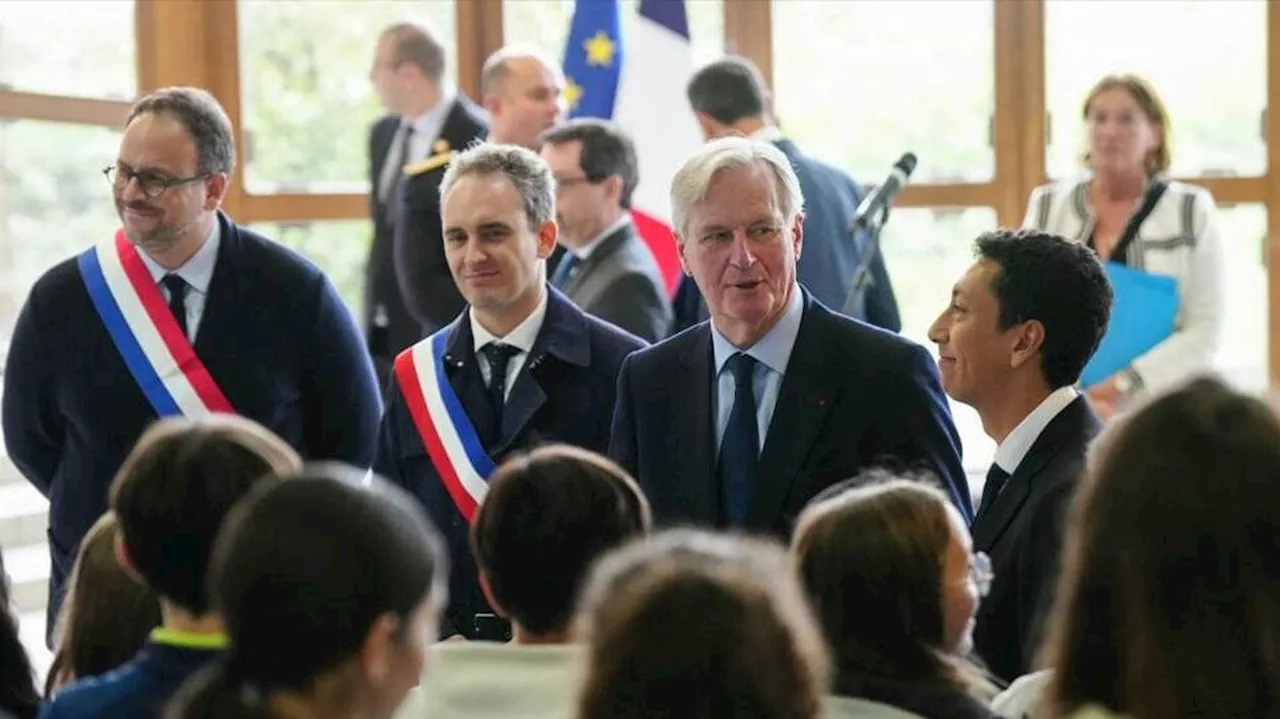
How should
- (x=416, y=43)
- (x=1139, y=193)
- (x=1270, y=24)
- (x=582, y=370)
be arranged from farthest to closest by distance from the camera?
(x=1270, y=24) → (x=416, y=43) → (x=1139, y=193) → (x=582, y=370)

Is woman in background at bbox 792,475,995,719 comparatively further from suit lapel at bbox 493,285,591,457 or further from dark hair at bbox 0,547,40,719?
suit lapel at bbox 493,285,591,457

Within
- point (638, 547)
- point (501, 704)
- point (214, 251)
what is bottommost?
point (501, 704)

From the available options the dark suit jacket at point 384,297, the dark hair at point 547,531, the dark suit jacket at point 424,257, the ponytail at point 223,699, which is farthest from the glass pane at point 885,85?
the ponytail at point 223,699

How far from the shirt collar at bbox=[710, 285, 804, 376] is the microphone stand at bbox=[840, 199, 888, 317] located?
62.6 inches

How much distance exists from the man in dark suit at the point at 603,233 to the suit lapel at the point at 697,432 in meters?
1.21

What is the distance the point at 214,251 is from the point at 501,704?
1.73m

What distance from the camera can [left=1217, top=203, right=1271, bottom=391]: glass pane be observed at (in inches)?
268

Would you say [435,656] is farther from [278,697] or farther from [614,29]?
[614,29]

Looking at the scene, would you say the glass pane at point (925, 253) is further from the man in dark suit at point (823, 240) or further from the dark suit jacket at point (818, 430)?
the dark suit jacket at point (818, 430)

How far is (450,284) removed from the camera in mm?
5680

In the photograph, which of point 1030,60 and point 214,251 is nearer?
point 214,251

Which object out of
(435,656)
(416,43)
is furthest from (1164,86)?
(435,656)

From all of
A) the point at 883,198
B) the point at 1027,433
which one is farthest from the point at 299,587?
the point at 883,198

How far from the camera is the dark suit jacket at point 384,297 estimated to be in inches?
248
